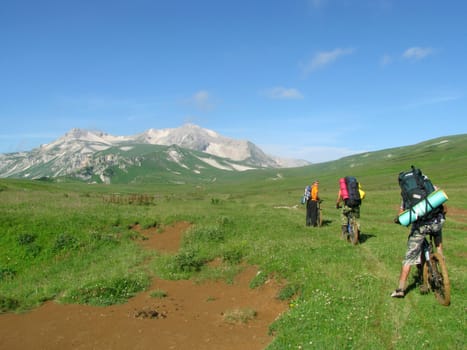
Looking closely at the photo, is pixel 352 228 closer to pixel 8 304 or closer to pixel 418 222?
pixel 418 222

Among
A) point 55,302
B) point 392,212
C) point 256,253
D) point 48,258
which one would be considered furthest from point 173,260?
point 392,212

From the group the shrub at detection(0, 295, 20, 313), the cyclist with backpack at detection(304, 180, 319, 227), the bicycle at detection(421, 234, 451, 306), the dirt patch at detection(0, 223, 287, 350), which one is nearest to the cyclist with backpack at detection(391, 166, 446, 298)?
the bicycle at detection(421, 234, 451, 306)

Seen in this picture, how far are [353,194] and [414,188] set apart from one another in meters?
7.73

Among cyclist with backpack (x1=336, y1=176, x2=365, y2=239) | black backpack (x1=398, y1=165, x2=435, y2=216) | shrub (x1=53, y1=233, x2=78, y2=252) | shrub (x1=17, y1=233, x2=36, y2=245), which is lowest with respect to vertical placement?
shrub (x1=53, y1=233, x2=78, y2=252)

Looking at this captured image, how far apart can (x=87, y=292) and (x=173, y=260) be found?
14.3ft

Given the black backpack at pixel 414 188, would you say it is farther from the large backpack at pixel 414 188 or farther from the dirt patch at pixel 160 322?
the dirt patch at pixel 160 322

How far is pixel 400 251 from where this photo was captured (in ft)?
53.4

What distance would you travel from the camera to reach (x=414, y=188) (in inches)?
427

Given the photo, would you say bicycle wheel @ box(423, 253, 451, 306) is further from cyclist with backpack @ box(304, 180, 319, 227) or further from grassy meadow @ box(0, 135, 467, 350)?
cyclist with backpack @ box(304, 180, 319, 227)

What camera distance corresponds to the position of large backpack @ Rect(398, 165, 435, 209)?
35.1ft

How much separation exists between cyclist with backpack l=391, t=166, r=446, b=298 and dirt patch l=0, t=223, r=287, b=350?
3.76 metres

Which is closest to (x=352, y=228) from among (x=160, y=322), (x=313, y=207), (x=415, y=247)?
(x=313, y=207)

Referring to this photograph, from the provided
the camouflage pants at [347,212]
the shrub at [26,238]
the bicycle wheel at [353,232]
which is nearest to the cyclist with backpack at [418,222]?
the bicycle wheel at [353,232]

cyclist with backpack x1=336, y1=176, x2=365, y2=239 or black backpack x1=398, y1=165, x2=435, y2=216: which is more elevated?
black backpack x1=398, y1=165, x2=435, y2=216
